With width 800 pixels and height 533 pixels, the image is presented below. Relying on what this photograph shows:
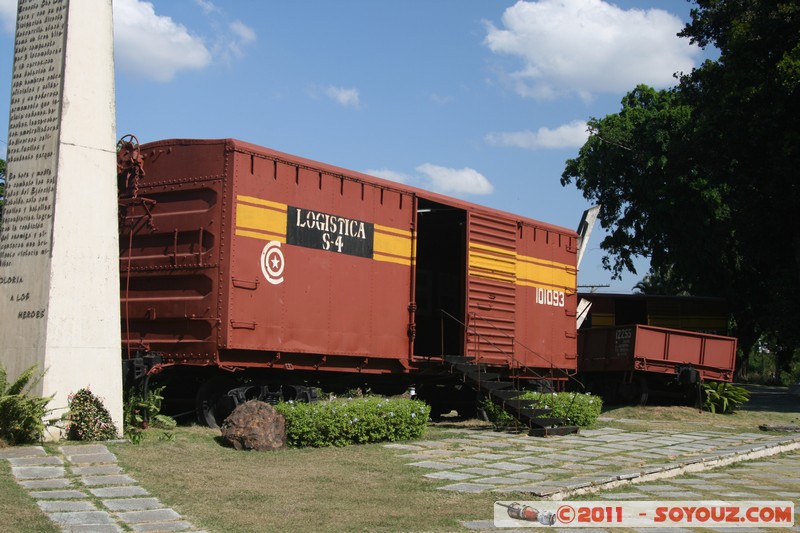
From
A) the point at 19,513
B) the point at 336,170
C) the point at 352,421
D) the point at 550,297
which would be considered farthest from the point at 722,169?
the point at 19,513

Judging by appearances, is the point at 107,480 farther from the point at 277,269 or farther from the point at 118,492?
the point at 277,269

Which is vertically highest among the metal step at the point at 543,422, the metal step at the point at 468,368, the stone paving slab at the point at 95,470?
the metal step at the point at 468,368

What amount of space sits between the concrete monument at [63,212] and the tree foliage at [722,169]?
16.7 m

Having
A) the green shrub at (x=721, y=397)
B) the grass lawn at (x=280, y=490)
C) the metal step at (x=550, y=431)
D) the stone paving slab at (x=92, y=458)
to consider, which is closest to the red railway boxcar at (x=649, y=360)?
the green shrub at (x=721, y=397)

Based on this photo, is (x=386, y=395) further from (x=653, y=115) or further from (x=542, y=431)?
(x=653, y=115)

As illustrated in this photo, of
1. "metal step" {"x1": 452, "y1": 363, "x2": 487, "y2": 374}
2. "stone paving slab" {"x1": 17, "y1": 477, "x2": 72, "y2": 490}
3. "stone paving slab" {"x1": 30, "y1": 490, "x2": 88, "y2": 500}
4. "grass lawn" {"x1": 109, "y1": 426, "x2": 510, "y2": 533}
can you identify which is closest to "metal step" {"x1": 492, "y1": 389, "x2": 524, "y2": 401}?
"metal step" {"x1": 452, "y1": 363, "x2": 487, "y2": 374}

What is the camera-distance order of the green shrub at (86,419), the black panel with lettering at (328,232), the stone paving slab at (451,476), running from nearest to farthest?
the stone paving slab at (451,476)
the green shrub at (86,419)
the black panel with lettering at (328,232)

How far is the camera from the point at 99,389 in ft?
35.7

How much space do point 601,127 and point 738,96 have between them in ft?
45.1


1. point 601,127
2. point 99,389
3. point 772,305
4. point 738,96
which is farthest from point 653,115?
point 99,389

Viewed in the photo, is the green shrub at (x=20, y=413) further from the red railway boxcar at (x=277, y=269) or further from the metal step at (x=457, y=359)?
the metal step at (x=457, y=359)

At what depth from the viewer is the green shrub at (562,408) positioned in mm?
14805

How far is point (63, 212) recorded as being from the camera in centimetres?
1072

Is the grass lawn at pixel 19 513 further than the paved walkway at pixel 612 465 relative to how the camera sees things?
No
